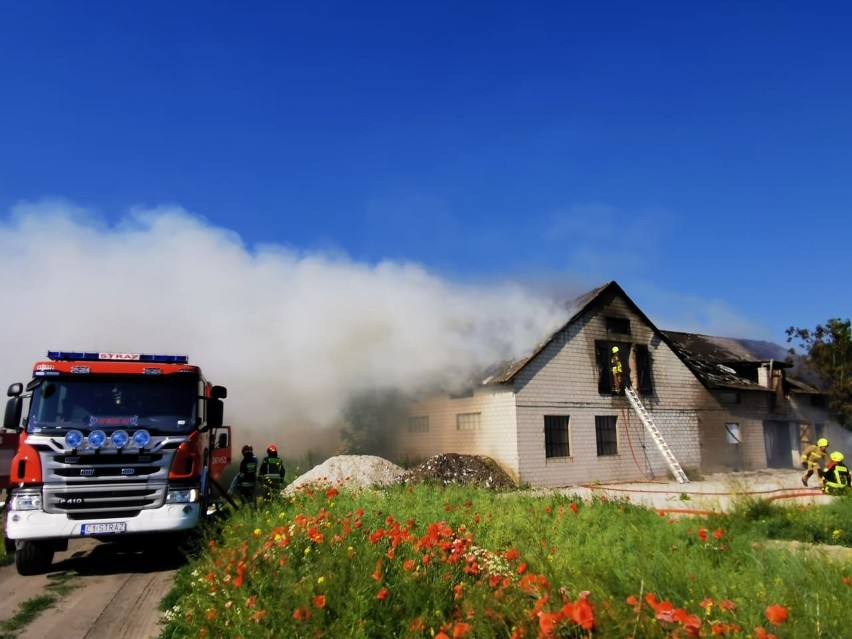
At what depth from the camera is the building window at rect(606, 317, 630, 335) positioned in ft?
71.3

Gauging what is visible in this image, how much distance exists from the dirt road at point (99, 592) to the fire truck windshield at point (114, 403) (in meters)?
2.02

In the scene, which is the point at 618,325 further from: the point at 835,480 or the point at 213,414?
the point at 213,414

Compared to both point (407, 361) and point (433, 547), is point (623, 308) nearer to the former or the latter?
point (407, 361)

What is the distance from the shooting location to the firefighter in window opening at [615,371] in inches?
831

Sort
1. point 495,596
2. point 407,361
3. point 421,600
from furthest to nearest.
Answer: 1. point 407,361
2. point 421,600
3. point 495,596

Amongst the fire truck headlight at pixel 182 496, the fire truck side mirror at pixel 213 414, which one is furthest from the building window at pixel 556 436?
the fire truck headlight at pixel 182 496

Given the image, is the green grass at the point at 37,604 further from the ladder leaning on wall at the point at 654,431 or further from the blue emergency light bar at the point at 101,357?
the ladder leaning on wall at the point at 654,431

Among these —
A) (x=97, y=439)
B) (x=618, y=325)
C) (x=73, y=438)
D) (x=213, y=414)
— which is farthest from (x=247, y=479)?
(x=618, y=325)

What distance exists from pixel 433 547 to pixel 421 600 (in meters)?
0.61

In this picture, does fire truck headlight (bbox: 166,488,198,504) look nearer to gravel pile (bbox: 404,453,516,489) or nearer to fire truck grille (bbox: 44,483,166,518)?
fire truck grille (bbox: 44,483,166,518)

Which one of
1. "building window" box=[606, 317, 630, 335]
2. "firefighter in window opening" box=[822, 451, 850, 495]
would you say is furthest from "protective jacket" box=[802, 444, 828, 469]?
"building window" box=[606, 317, 630, 335]

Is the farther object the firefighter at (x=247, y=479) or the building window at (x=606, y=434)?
the building window at (x=606, y=434)

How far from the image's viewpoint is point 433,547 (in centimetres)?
475

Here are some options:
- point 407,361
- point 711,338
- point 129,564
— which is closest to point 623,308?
point 407,361
